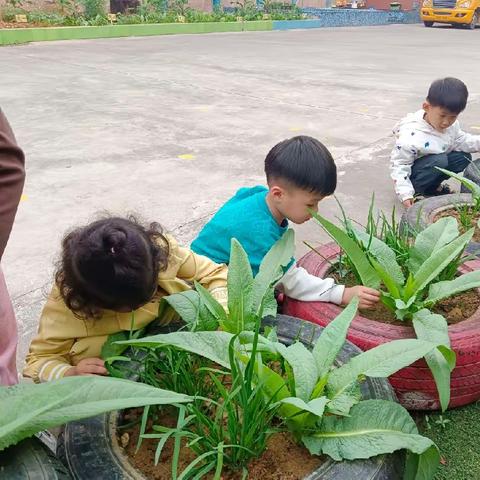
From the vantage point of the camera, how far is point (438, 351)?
1.57 metres

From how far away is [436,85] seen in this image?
3275 millimetres

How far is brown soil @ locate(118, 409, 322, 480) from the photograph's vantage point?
50.7 inches

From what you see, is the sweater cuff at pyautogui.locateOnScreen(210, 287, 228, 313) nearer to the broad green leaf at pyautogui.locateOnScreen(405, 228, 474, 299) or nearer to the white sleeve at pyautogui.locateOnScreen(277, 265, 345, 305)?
the white sleeve at pyautogui.locateOnScreen(277, 265, 345, 305)

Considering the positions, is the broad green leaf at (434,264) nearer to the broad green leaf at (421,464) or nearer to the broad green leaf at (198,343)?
the broad green leaf at (421,464)

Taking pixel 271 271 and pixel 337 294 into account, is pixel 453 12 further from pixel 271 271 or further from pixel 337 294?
pixel 271 271

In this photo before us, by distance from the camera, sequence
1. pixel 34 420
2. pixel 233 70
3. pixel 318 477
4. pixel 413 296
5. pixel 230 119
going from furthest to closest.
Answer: pixel 233 70
pixel 230 119
pixel 413 296
pixel 318 477
pixel 34 420

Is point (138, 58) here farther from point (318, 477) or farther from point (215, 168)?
point (318, 477)

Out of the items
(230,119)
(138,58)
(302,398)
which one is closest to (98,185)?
(230,119)

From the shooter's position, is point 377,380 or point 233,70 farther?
point 233,70

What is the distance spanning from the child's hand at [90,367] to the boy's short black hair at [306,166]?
872mm

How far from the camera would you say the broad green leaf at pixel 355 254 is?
6.00ft

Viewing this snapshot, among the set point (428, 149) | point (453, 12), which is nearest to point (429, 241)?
point (428, 149)

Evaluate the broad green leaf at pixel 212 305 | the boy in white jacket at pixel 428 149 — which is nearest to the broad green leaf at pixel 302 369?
the broad green leaf at pixel 212 305

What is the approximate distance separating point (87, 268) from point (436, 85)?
2496 mm
